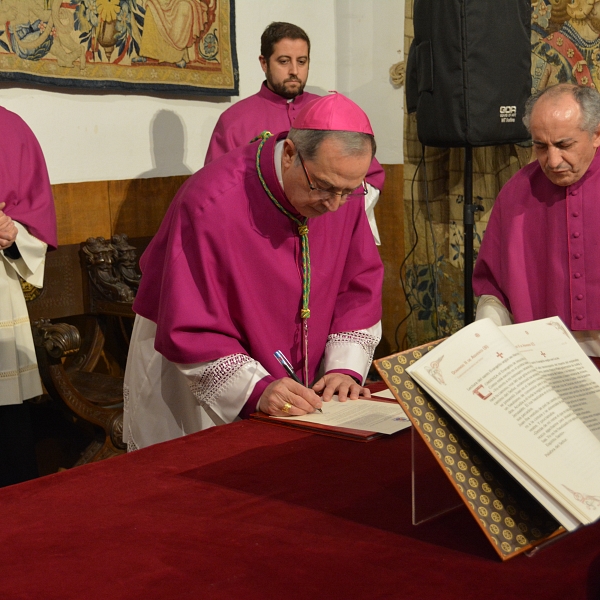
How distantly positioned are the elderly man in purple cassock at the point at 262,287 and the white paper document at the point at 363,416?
0.15 feet

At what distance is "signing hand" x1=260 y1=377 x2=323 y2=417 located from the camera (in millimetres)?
2211

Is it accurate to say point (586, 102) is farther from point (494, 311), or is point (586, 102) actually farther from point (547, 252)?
point (494, 311)

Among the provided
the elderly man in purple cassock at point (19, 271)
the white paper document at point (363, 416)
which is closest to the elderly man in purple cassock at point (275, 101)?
the elderly man in purple cassock at point (19, 271)

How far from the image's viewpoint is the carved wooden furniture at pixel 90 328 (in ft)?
13.9

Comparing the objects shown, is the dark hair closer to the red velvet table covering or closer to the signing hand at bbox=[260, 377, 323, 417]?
the signing hand at bbox=[260, 377, 323, 417]

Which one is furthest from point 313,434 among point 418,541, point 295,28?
point 295,28

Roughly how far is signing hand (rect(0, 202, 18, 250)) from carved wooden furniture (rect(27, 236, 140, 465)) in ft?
1.79

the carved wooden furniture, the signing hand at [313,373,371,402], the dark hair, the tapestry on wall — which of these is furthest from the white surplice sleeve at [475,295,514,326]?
the tapestry on wall

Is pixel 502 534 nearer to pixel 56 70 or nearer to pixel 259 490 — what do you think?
pixel 259 490

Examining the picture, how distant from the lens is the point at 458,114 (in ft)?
16.4

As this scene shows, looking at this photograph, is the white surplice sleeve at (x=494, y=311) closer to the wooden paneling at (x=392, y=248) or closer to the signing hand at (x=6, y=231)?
the signing hand at (x=6, y=231)

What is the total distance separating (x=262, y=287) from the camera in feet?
8.85

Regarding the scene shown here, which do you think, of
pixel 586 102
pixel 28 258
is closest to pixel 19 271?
pixel 28 258

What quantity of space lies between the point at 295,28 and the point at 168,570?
3947 millimetres
